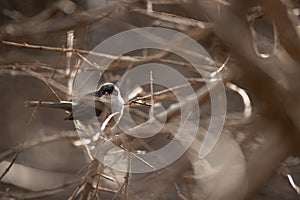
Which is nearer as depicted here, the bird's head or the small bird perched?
the small bird perched

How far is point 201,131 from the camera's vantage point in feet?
6.04

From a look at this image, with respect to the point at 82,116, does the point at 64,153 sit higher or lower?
lower

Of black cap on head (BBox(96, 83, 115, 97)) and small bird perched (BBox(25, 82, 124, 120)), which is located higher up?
small bird perched (BBox(25, 82, 124, 120))

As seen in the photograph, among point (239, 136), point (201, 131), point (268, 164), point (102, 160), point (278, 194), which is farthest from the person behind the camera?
point (278, 194)

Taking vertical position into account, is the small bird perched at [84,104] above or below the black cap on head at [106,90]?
above

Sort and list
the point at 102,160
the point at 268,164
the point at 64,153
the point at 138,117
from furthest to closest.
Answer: the point at 64,153 < the point at 138,117 < the point at 102,160 < the point at 268,164

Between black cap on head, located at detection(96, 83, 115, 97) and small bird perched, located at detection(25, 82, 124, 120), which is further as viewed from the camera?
black cap on head, located at detection(96, 83, 115, 97)

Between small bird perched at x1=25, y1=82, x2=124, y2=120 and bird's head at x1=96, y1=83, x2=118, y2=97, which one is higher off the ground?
small bird perched at x1=25, y1=82, x2=124, y2=120

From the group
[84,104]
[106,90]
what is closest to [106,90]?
[106,90]

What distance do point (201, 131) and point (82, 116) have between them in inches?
13.8

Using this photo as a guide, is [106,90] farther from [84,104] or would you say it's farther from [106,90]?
[84,104]

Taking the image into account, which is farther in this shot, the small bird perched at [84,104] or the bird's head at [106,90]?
the bird's head at [106,90]

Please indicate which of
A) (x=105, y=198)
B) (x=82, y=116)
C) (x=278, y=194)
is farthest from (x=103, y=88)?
(x=278, y=194)

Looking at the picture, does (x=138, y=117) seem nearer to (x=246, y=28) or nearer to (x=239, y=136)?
(x=239, y=136)
